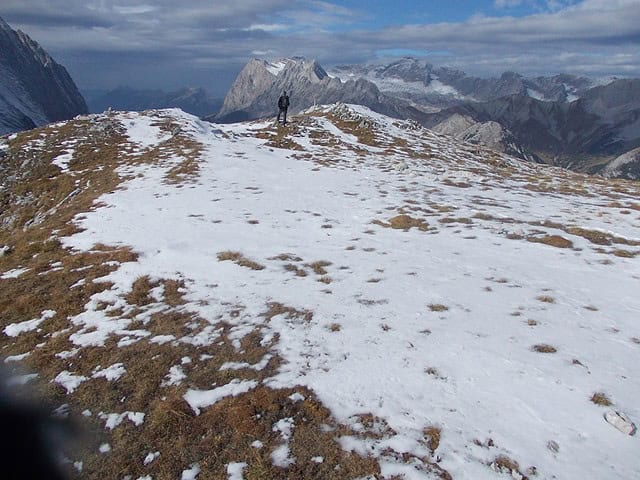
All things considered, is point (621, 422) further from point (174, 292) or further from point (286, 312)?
point (174, 292)

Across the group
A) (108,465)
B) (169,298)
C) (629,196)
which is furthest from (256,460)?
(629,196)

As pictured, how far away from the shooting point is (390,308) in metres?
12.4

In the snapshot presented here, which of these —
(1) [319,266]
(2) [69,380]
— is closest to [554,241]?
(1) [319,266]

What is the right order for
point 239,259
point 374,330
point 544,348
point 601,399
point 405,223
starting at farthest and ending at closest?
point 405,223 < point 239,259 < point 374,330 < point 544,348 < point 601,399

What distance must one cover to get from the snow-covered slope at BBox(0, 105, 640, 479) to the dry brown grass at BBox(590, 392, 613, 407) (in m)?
0.08

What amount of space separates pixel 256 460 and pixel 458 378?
4732 mm

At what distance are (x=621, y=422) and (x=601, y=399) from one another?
2.49 ft

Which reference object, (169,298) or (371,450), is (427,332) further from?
(169,298)

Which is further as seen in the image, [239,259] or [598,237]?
[598,237]

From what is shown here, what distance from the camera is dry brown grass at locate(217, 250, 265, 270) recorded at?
1544cm

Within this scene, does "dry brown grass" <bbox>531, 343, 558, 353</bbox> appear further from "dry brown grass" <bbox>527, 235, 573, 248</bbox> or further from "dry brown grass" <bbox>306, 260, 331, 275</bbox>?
"dry brown grass" <bbox>527, 235, 573, 248</bbox>

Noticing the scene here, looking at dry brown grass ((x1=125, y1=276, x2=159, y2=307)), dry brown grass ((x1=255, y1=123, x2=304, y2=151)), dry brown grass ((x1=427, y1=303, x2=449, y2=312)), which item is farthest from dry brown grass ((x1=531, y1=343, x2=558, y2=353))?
dry brown grass ((x1=255, y1=123, x2=304, y2=151))

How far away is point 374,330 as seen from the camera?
442 inches

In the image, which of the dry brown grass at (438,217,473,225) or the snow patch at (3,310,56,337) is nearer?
the snow patch at (3,310,56,337)
